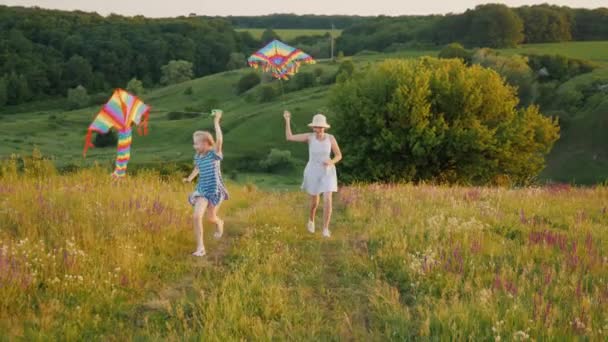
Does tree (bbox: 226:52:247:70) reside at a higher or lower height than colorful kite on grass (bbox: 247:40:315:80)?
lower

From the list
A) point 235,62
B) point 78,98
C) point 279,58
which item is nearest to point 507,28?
point 235,62

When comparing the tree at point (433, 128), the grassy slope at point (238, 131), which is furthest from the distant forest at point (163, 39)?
the tree at point (433, 128)

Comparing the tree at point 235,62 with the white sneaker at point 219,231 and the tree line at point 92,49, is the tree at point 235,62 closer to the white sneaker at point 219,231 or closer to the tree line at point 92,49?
the tree line at point 92,49

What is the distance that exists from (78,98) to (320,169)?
137391 millimetres

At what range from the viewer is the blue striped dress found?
9.02m

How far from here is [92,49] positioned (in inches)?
6206

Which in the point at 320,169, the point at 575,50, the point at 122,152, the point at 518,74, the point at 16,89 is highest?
the point at 575,50

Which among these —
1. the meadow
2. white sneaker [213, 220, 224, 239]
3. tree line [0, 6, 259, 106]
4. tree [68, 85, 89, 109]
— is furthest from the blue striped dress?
tree line [0, 6, 259, 106]

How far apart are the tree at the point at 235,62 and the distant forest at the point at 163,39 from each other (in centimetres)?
36

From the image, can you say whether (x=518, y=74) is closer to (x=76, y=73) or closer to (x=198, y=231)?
(x=198, y=231)

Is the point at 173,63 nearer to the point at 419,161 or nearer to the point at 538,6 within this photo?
the point at 538,6

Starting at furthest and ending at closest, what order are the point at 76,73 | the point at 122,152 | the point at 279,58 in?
1. the point at 76,73
2. the point at 279,58
3. the point at 122,152

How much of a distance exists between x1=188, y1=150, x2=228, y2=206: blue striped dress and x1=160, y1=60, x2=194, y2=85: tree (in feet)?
492

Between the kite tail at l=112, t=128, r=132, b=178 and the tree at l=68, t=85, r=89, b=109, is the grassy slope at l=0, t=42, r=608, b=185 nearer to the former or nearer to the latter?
the tree at l=68, t=85, r=89, b=109
